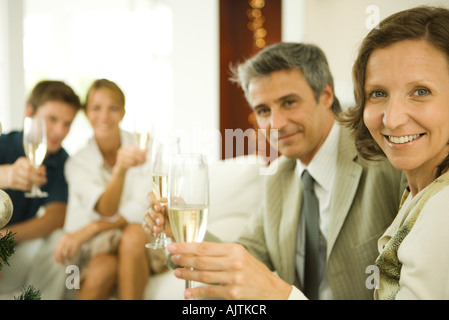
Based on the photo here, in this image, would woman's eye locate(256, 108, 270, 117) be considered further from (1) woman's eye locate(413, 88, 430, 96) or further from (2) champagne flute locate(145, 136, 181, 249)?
(1) woman's eye locate(413, 88, 430, 96)

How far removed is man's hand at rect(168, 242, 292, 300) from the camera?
0.60 m

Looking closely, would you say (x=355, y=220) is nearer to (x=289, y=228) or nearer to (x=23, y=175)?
(x=289, y=228)

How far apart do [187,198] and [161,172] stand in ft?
0.78

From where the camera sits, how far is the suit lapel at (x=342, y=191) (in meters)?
1.08

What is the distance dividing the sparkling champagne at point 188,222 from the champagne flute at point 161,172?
0.19 m

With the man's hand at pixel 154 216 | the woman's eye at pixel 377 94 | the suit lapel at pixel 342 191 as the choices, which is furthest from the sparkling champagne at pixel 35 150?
the woman's eye at pixel 377 94

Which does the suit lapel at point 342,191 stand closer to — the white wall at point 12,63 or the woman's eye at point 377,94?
the woman's eye at point 377,94

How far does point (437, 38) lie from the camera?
0.74 m

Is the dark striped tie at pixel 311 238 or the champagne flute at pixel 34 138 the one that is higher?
the champagne flute at pixel 34 138

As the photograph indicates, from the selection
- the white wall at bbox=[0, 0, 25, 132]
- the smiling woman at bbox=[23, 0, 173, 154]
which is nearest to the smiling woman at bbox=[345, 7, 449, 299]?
the white wall at bbox=[0, 0, 25, 132]

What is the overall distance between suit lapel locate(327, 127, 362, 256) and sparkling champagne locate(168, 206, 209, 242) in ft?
1.67

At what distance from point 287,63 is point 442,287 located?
33.4 inches

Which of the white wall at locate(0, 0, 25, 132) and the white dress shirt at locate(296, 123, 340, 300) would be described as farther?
the white wall at locate(0, 0, 25, 132)
